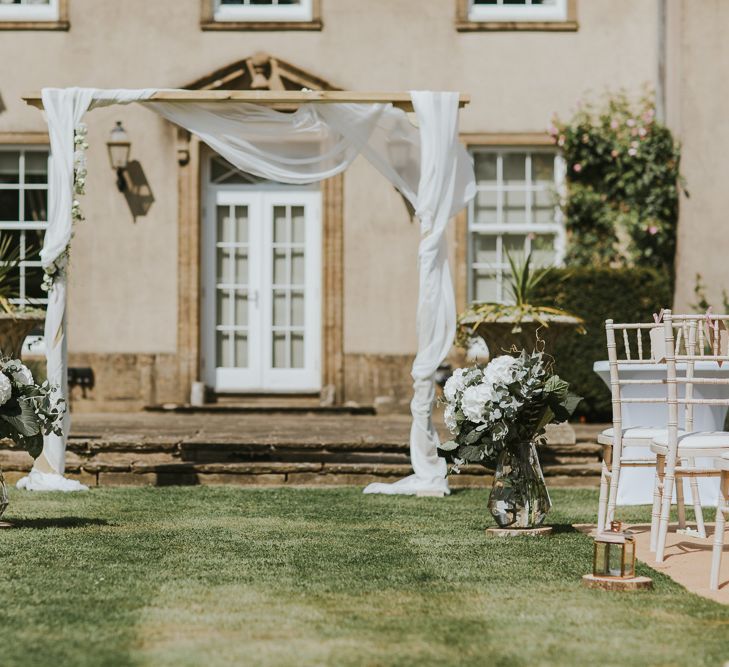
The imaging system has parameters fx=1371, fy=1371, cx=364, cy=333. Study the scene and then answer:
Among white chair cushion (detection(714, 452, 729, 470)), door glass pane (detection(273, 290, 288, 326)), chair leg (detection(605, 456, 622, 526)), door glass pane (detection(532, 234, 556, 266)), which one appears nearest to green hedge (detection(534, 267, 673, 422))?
door glass pane (detection(532, 234, 556, 266))

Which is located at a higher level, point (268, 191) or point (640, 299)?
point (268, 191)

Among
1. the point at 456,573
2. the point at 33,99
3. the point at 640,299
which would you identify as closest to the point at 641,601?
the point at 456,573

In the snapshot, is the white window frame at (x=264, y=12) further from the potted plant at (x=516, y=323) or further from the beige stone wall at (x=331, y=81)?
the potted plant at (x=516, y=323)

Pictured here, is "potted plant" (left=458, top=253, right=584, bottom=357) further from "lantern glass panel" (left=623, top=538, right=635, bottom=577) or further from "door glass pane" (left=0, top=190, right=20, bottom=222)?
"door glass pane" (left=0, top=190, right=20, bottom=222)

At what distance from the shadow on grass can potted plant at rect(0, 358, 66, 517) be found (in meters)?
0.26

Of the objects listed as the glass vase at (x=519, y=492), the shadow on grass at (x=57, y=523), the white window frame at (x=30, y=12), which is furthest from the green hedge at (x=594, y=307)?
the shadow on grass at (x=57, y=523)

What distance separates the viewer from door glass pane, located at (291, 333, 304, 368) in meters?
13.2

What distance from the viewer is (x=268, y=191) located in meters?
13.2

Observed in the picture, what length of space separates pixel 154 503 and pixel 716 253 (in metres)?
6.29

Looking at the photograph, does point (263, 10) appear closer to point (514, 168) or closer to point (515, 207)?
point (514, 168)

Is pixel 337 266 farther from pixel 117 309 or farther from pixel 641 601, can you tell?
pixel 641 601

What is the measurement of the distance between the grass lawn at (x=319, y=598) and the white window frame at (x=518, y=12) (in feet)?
22.8

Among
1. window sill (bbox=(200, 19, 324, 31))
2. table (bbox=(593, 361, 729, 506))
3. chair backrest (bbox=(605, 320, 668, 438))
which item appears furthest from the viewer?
window sill (bbox=(200, 19, 324, 31))

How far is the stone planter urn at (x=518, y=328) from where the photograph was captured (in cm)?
913
